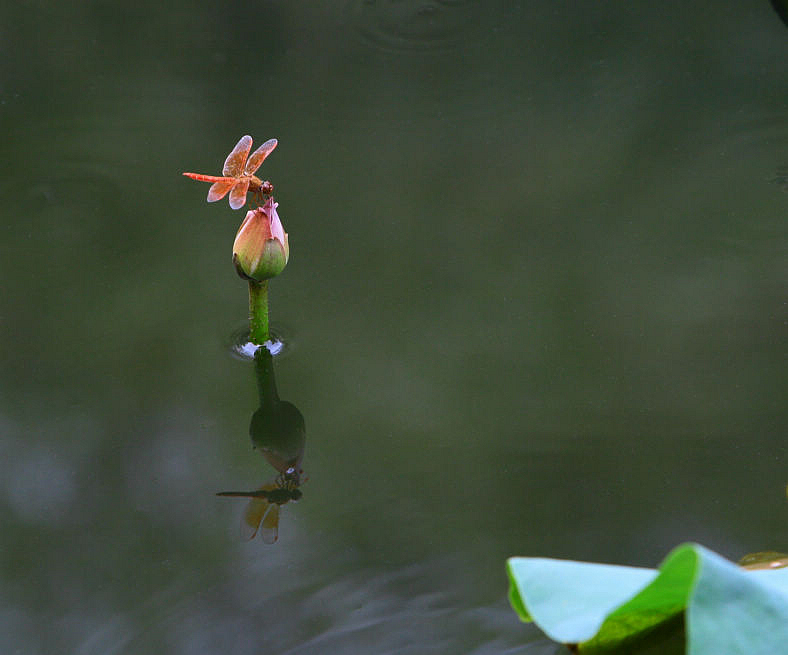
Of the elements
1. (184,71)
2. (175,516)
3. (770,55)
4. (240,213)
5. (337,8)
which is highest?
(337,8)

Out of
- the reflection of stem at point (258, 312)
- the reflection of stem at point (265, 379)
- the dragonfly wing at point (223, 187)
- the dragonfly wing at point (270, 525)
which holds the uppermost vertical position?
the dragonfly wing at point (223, 187)

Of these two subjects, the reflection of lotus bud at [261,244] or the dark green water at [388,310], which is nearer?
the dark green water at [388,310]

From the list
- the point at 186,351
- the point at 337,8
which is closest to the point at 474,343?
the point at 186,351

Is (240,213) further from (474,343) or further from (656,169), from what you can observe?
(656,169)

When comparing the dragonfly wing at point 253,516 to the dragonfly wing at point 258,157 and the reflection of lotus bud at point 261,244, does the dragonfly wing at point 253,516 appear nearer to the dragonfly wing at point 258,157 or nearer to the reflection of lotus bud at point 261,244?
the reflection of lotus bud at point 261,244

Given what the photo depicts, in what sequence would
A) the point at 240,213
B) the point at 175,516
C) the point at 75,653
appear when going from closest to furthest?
1. the point at 75,653
2. the point at 175,516
3. the point at 240,213

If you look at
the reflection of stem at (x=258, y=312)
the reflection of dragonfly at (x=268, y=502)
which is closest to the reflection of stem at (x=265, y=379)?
Answer: the reflection of stem at (x=258, y=312)
